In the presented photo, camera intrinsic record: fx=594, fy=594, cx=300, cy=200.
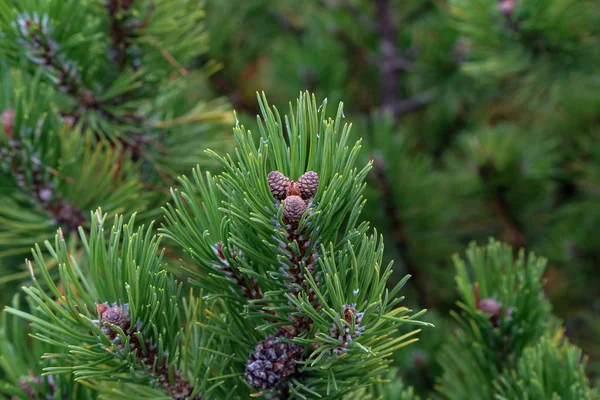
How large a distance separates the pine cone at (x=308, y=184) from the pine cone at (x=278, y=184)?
1 cm

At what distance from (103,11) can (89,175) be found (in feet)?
0.58

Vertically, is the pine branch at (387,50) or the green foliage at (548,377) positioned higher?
the pine branch at (387,50)

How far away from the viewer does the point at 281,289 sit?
A: 423mm

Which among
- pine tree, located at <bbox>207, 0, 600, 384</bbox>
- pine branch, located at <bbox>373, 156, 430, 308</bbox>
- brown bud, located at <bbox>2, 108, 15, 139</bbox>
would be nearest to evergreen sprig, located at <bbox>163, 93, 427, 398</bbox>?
brown bud, located at <bbox>2, 108, 15, 139</bbox>

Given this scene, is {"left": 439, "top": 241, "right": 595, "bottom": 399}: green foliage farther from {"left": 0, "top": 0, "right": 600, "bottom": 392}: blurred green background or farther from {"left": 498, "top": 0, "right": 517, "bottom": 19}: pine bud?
{"left": 498, "top": 0, "right": 517, "bottom": 19}: pine bud

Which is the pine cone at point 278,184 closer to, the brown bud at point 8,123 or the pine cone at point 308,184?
the pine cone at point 308,184

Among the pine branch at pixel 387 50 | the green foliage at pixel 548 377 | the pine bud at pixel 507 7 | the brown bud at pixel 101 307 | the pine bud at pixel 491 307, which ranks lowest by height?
the green foliage at pixel 548 377

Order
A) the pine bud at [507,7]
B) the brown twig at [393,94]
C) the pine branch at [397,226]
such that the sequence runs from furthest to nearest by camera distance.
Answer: the brown twig at [393,94]
the pine branch at [397,226]
the pine bud at [507,7]

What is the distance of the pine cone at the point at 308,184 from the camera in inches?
15.8

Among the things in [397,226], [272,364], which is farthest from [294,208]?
[397,226]

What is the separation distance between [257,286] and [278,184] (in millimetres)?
97

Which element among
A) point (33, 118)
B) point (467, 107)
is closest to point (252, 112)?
point (467, 107)

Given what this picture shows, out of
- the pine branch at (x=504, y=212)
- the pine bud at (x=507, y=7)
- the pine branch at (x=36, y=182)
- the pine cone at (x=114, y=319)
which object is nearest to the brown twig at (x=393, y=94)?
the pine branch at (x=504, y=212)

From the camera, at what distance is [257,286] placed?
0.46m
